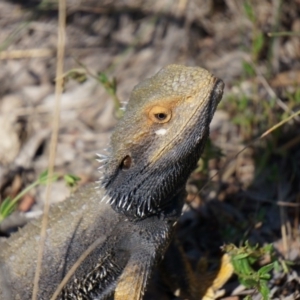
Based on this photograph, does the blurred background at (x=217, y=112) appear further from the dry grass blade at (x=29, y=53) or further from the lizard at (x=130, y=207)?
the lizard at (x=130, y=207)

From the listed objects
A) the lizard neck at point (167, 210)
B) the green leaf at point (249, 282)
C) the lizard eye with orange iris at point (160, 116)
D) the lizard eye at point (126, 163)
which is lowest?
the green leaf at point (249, 282)

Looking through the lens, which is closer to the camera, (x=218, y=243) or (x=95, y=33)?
(x=218, y=243)

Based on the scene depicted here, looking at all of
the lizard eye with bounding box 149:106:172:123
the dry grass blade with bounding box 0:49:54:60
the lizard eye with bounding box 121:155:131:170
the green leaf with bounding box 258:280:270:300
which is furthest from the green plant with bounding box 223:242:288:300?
the dry grass blade with bounding box 0:49:54:60

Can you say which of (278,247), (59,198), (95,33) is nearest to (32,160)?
(59,198)

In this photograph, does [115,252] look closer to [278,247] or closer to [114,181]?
[114,181]

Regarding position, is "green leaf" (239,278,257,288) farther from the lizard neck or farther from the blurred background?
the blurred background

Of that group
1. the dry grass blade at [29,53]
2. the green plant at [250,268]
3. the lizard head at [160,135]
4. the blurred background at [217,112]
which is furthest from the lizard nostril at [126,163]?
the dry grass blade at [29,53]

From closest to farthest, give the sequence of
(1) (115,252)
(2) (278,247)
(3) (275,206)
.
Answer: (1) (115,252) < (2) (278,247) < (3) (275,206)

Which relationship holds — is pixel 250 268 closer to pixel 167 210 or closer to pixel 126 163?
pixel 167 210
